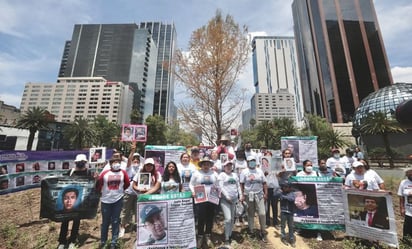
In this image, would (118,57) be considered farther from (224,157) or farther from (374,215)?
(374,215)

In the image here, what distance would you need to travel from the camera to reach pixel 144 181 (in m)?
4.05

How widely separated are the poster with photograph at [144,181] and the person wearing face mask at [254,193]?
7.14 feet

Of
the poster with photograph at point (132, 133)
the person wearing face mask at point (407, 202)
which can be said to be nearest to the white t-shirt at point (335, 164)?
the person wearing face mask at point (407, 202)

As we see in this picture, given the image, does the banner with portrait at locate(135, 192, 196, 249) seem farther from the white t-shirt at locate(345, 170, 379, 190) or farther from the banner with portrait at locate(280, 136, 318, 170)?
the banner with portrait at locate(280, 136, 318, 170)

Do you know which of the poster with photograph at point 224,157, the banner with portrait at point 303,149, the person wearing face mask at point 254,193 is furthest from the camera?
the banner with portrait at point 303,149

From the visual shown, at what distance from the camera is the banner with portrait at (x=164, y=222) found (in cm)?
357

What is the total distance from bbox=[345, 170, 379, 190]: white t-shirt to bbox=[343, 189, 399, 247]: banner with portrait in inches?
13.0

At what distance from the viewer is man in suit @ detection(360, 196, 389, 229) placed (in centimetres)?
378

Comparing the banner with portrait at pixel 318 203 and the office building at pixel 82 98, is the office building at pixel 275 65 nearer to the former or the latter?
the office building at pixel 82 98

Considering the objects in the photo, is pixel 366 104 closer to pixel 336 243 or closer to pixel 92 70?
pixel 336 243

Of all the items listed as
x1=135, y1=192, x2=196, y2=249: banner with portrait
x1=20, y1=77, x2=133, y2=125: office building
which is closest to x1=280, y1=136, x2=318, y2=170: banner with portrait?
x1=135, y1=192, x2=196, y2=249: banner with portrait

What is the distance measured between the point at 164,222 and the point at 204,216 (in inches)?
37.2

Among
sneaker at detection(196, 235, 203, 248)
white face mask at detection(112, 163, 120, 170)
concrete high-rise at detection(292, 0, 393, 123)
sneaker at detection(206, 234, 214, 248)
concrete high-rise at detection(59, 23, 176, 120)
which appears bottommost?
sneaker at detection(206, 234, 214, 248)

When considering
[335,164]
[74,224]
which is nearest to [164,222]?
[74,224]
